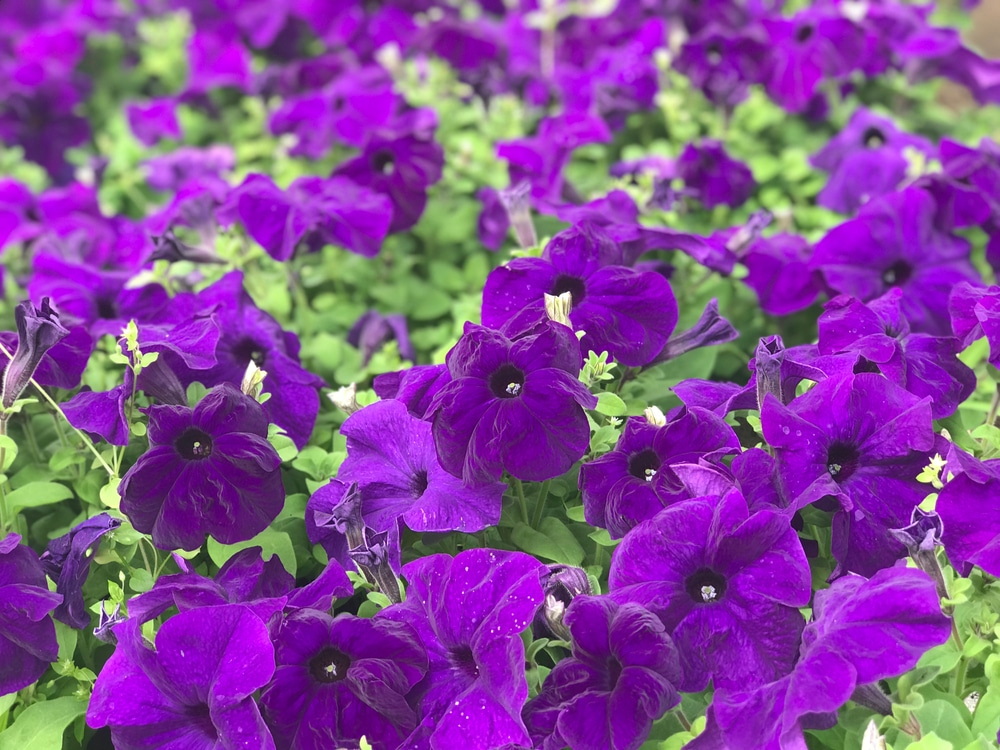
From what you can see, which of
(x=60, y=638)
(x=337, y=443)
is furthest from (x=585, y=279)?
(x=60, y=638)

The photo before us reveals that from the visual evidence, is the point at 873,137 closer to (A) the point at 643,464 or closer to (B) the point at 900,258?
(B) the point at 900,258

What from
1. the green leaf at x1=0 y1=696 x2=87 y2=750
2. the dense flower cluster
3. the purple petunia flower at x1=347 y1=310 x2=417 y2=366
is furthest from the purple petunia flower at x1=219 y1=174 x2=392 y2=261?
the green leaf at x1=0 y1=696 x2=87 y2=750

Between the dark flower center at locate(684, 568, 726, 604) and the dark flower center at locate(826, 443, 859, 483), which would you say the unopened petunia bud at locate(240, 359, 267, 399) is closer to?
the dark flower center at locate(684, 568, 726, 604)

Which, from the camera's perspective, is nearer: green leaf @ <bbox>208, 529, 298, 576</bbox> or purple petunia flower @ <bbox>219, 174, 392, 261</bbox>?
green leaf @ <bbox>208, 529, 298, 576</bbox>

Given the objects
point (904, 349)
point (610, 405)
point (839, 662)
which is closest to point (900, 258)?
point (904, 349)

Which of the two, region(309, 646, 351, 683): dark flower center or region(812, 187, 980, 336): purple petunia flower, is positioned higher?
region(812, 187, 980, 336): purple petunia flower

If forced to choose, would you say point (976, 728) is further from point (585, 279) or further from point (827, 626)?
point (585, 279)

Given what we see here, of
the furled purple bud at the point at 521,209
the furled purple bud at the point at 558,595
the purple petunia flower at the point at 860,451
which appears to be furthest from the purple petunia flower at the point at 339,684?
the furled purple bud at the point at 521,209
